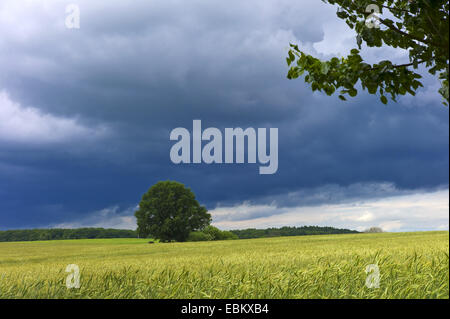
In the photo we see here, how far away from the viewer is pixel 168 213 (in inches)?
1849

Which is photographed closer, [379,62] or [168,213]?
[379,62]

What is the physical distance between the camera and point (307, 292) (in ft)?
17.1

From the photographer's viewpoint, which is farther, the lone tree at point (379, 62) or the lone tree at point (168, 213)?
the lone tree at point (168, 213)

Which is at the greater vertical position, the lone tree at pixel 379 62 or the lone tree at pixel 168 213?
the lone tree at pixel 379 62

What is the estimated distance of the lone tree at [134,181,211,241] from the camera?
45812 millimetres

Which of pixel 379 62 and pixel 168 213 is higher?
pixel 379 62

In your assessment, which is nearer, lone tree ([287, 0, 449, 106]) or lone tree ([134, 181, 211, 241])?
lone tree ([287, 0, 449, 106])

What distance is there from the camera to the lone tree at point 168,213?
45.8m

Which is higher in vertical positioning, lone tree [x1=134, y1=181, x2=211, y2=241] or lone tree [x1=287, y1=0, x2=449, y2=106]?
lone tree [x1=287, y1=0, x2=449, y2=106]
